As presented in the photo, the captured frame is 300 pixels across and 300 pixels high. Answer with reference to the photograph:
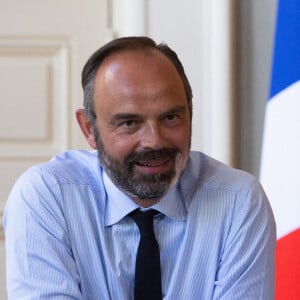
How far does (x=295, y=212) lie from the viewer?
1789mm

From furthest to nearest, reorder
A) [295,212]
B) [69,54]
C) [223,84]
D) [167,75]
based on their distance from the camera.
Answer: [69,54] → [223,84] → [295,212] → [167,75]

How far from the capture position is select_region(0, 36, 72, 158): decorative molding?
248cm

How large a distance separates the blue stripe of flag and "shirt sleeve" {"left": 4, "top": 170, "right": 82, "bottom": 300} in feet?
2.52

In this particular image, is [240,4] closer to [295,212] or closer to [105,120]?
[295,212]

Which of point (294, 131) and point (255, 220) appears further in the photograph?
point (294, 131)

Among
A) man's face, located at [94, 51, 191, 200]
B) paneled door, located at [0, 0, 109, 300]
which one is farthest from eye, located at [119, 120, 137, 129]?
paneled door, located at [0, 0, 109, 300]

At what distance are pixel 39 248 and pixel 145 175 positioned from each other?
224 millimetres

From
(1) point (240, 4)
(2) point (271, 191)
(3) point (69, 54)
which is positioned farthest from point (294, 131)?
(3) point (69, 54)

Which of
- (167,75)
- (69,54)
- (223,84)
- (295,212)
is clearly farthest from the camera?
(69,54)

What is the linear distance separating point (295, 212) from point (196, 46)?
2.34 ft

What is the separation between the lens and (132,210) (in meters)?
1.35

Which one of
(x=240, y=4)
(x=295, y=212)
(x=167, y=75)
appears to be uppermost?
(x=240, y=4)

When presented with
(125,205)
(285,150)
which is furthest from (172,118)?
(285,150)

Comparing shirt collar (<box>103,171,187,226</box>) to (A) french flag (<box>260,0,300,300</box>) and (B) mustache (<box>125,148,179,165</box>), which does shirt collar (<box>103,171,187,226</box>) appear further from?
(A) french flag (<box>260,0,300,300</box>)
